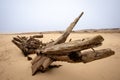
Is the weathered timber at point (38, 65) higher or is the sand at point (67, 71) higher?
the weathered timber at point (38, 65)

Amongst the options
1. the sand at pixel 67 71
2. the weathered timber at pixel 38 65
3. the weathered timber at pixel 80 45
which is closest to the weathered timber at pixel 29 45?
the sand at pixel 67 71

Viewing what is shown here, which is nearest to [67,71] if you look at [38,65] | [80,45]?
[38,65]

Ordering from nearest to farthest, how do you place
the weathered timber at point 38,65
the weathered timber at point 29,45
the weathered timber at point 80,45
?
the weathered timber at point 80,45 < the weathered timber at point 38,65 < the weathered timber at point 29,45

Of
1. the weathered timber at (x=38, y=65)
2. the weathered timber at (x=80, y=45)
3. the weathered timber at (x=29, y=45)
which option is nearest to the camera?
the weathered timber at (x=80, y=45)

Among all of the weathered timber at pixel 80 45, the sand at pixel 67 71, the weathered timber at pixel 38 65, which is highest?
the weathered timber at pixel 80 45

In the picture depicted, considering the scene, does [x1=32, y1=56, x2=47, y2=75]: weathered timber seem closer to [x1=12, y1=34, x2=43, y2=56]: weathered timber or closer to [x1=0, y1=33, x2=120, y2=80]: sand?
[x1=0, y1=33, x2=120, y2=80]: sand

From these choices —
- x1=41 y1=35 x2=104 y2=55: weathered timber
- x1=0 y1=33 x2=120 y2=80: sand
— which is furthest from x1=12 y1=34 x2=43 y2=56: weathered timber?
x1=41 y1=35 x2=104 y2=55: weathered timber

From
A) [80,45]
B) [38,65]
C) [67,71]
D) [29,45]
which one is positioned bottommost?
[67,71]

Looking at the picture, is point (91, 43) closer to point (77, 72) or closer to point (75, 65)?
point (77, 72)

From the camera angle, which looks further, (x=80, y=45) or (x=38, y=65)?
(x=38, y=65)

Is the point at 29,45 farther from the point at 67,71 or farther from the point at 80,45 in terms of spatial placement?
the point at 80,45

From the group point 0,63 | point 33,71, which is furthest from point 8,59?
point 33,71

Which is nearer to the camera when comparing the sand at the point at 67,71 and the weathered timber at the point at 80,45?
the weathered timber at the point at 80,45

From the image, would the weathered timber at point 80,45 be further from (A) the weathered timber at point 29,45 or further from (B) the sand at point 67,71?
(A) the weathered timber at point 29,45
